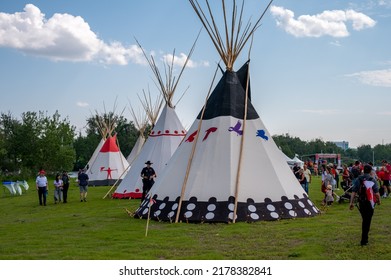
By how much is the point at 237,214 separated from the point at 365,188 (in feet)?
11.4

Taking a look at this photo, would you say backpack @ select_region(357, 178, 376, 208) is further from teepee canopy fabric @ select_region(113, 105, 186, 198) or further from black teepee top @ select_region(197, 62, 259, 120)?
teepee canopy fabric @ select_region(113, 105, 186, 198)

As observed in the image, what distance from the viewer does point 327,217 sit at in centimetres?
1159

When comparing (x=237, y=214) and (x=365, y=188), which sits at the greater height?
(x=365, y=188)

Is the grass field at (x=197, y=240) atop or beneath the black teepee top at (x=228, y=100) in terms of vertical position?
beneath

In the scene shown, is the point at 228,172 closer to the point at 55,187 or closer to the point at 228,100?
the point at 228,100

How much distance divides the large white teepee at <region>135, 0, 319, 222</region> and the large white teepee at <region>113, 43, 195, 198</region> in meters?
6.97

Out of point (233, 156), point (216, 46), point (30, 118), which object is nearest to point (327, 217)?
point (233, 156)

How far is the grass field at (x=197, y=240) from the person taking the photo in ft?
24.3

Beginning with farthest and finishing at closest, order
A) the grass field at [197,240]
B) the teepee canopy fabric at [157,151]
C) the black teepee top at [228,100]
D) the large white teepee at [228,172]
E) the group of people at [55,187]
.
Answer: the teepee canopy fabric at [157,151] → the group of people at [55,187] → the black teepee top at [228,100] → the large white teepee at [228,172] → the grass field at [197,240]

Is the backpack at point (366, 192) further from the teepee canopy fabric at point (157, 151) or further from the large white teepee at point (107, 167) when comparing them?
the large white teepee at point (107, 167)

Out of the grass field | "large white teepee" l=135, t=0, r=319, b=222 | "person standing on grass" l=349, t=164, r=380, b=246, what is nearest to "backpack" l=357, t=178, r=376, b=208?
"person standing on grass" l=349, t=164, r=380, b=246

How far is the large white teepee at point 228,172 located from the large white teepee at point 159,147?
6972 millimetres

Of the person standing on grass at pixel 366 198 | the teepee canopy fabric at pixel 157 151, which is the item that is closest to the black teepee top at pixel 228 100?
the person standing on grass at pixel 366 198
